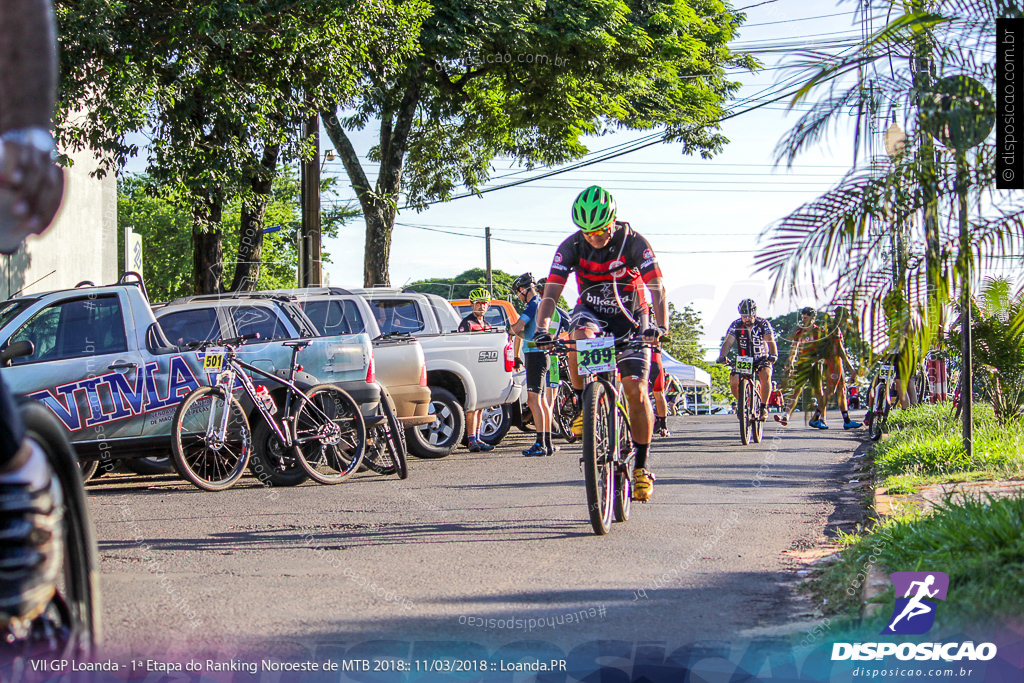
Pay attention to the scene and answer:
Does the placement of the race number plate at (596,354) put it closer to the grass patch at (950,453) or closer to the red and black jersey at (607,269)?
the red and black jersey at (607,269)

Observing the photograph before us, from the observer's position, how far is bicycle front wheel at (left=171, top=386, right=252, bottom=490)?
8.54 metres

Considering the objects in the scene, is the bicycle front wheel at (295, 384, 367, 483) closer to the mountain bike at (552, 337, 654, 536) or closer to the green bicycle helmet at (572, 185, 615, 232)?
the mountain bike at (552, 337, 654, 536)

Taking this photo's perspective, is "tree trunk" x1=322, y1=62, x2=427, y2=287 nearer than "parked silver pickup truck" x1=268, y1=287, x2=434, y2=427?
No

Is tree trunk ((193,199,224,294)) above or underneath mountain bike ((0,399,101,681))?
above

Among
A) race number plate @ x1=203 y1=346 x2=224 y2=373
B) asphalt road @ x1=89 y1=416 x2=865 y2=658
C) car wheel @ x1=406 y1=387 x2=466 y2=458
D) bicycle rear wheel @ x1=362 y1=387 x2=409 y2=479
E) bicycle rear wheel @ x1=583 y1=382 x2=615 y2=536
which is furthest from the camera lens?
car wheel @ x1=406 y1=387 x2=466 y2=458

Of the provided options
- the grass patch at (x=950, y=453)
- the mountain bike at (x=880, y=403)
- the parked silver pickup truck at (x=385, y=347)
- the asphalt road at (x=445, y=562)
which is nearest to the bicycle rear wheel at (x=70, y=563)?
the asphalt road at (x=445, y=562)

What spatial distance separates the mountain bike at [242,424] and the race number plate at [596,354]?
3.29m

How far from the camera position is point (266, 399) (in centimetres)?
901

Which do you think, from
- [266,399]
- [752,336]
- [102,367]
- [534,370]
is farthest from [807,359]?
[752,336]

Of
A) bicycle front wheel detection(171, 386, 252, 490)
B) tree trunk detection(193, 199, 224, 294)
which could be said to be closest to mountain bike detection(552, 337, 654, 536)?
bicycle front wheel detection(171, 386, 252, 490)

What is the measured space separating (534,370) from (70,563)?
9504 millimetres

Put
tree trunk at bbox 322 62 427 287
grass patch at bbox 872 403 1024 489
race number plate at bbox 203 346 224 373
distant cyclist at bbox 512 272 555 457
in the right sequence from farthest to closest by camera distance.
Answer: tree trunk at bbox 322 62 427 287
distant cyclist at bbox 512 272 555 457
race number plate at bbox 203 346 224 373
grass patch at bbox 872 403 1024 489

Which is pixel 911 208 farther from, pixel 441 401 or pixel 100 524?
pixel 441 401

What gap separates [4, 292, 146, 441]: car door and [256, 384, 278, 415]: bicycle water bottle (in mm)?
1004
